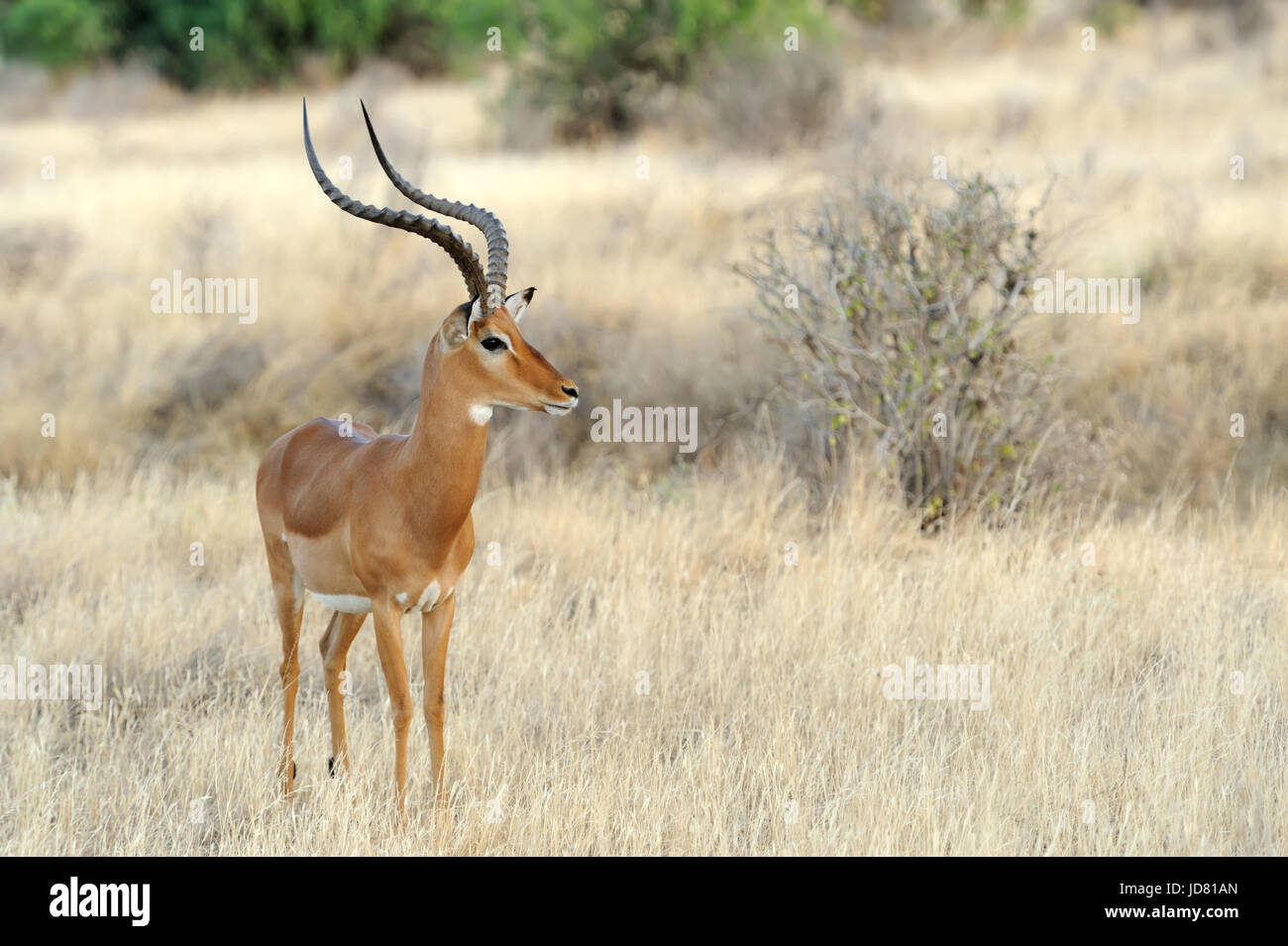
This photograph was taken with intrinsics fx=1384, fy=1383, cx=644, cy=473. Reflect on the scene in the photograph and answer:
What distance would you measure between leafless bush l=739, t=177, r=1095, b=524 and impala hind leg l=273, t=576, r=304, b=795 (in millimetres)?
3964

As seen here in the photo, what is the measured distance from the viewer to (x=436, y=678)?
182 inches

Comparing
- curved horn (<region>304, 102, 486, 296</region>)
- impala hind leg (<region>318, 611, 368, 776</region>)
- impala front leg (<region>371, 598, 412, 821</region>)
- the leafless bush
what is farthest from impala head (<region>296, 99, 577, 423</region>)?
the leafless bush

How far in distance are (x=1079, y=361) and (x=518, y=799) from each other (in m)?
6.95

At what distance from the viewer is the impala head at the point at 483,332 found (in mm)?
4156

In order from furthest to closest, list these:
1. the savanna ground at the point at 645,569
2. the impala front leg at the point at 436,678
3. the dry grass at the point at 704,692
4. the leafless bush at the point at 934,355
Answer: the leafless bush at the point at 934,355 < the savanna ground at the point at 645,569 < the dry grass at the point at 704,692 < the impala front leg at the point at 436,678

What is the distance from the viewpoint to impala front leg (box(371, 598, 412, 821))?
448cm

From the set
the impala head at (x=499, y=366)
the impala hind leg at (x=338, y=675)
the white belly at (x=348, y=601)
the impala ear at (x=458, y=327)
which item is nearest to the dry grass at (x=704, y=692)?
the impala hind leg at (x=338, y=675)

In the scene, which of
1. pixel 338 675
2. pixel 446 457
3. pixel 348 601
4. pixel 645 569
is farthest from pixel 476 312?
pixel 645 569

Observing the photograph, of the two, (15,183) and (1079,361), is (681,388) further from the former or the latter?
(15,183)

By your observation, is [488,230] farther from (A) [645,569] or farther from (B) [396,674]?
(A) [645,569]

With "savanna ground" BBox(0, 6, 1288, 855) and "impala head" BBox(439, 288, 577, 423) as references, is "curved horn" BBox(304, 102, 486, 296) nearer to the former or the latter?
"impala head" BBox(439, 288, 577, 423)

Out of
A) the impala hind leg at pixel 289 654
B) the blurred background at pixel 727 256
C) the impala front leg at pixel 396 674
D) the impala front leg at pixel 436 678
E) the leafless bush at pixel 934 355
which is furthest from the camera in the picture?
the blurred background at pixel 727 256

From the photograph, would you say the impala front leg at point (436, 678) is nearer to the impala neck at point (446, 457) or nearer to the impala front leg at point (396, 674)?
the impala front leg at point (396, 674)
